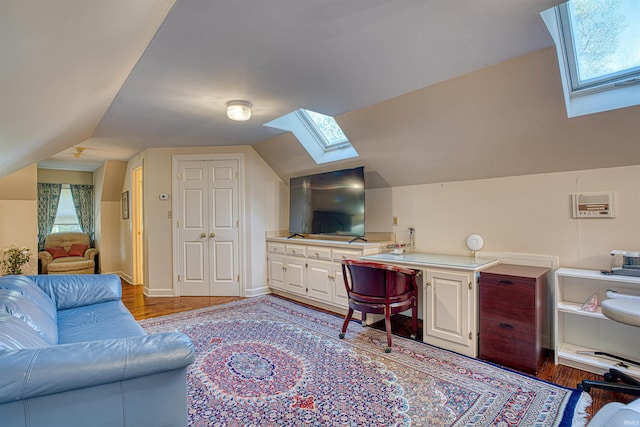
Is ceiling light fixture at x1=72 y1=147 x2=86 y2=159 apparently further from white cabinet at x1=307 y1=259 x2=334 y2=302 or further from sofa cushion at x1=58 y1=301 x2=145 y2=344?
white cabinet at x1=307 y1=259 x2=334 y2=302

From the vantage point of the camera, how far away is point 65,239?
20.9 ft

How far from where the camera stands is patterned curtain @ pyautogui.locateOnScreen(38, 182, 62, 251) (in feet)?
21.3

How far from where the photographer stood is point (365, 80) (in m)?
2.41

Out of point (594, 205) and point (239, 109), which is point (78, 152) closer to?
point (239, 109)

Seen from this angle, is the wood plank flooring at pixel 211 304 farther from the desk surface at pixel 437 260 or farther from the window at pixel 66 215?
the window at pixel 66 215

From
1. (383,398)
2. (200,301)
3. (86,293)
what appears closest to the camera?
(383,398)

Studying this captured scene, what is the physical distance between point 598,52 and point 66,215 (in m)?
8.61

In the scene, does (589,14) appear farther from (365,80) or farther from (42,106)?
(42,106)

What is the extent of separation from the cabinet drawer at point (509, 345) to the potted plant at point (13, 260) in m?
6.00

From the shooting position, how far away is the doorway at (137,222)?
5.49m

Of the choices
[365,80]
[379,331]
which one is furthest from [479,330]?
[365,80]

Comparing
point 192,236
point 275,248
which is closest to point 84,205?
point 192,236

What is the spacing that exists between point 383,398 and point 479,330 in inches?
41.8

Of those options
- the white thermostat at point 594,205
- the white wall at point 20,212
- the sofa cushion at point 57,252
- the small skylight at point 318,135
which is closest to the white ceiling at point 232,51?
the small skylight at point 318,135
